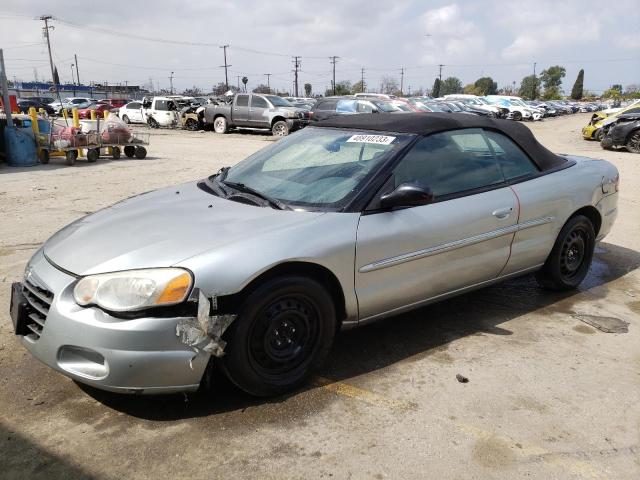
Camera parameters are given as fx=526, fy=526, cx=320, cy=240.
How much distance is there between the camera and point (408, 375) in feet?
10.4

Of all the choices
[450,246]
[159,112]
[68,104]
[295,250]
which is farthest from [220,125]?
[295,250]

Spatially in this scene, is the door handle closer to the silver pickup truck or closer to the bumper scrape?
the bumper scrape

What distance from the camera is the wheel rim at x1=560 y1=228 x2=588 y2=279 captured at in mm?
4426

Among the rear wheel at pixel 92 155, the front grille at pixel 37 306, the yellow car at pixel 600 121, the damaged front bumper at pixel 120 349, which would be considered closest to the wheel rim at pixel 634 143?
the yellow car at pixel 600 121

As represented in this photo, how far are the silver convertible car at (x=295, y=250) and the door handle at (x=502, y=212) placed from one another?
0.07ft

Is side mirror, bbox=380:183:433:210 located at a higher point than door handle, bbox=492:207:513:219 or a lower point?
higher

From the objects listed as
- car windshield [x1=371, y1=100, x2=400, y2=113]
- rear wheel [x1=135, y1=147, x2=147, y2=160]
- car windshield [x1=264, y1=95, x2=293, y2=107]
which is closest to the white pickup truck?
car windshield [x1=264, y1=95, x2=293, y2=107]

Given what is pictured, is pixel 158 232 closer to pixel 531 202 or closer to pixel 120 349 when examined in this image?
pixel 120 349

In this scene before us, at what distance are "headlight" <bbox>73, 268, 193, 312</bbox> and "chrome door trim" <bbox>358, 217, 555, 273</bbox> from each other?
106 centimetres

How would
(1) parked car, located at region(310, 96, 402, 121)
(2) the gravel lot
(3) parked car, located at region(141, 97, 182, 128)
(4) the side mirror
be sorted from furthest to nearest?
(3) parked car, located at region(141, 97, 182, 128) → (1) parked car, located at region(310, 96, 402, 121) → (4) the side mirror → (2) the gravel lot

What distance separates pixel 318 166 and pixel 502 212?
1.34m

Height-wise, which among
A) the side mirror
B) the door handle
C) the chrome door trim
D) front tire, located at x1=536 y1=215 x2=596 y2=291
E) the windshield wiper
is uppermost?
the side mirror

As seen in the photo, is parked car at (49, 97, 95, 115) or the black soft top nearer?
the black soft top

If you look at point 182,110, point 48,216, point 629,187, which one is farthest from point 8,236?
point 182,110
